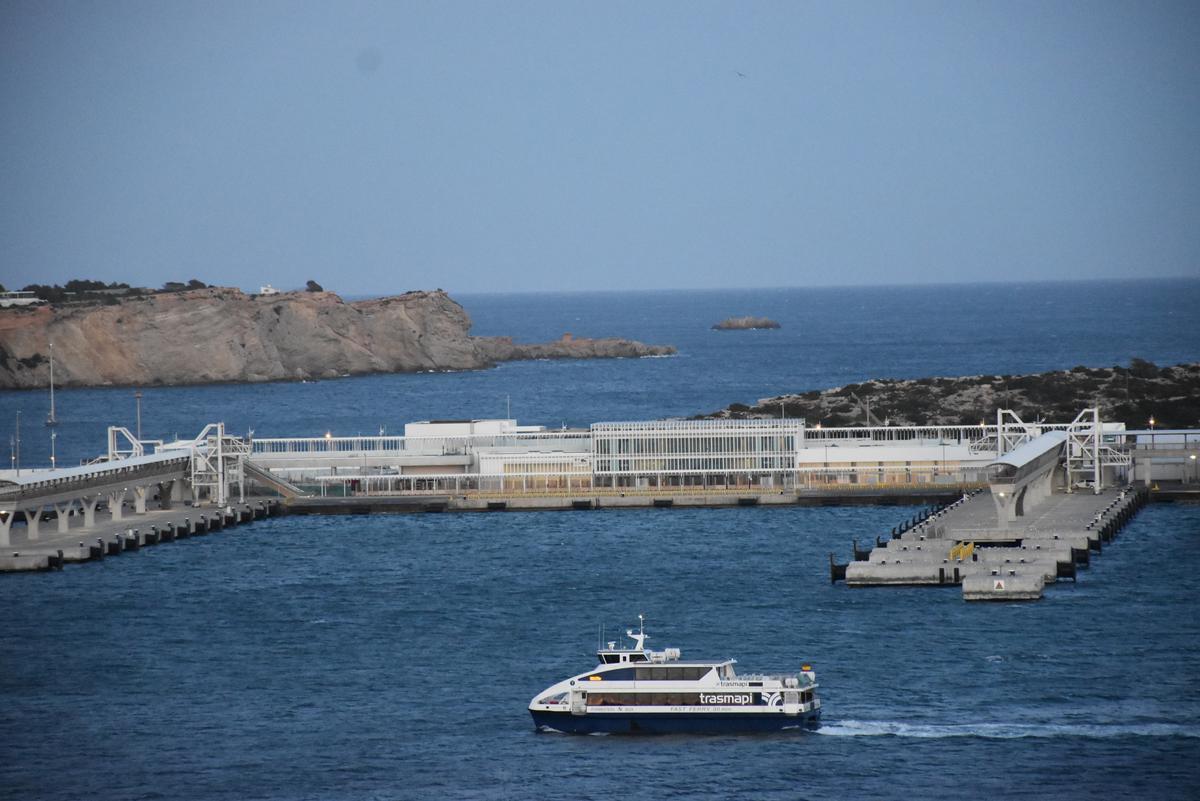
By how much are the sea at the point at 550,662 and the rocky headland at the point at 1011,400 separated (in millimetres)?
38622

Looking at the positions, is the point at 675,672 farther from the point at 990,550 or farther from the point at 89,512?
the point at 89,512

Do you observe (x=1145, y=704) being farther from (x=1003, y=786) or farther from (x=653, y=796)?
(x=653, y=796)

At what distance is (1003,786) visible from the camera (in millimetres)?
49938

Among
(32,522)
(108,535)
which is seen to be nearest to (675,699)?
(108,535)

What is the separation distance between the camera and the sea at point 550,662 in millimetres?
52094

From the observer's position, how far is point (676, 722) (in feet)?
181

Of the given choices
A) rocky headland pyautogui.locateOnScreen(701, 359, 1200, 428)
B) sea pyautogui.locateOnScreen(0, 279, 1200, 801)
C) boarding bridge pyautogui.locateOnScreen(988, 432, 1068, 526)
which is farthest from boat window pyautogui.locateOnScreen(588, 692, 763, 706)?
rocky headland pyautogui.locateOnScreen(701, 359, 1200, 428)

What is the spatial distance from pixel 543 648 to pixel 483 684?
5.33 m

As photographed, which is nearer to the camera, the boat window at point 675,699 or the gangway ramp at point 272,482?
the boat window at point 675,699

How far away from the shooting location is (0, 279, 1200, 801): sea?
52.1 meters

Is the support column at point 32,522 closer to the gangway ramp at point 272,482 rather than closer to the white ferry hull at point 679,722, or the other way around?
the gangway ramp at point 272,482

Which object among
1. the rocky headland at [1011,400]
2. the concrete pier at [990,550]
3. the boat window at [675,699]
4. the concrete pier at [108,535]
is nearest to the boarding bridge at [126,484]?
the concrete pier at [108,535]

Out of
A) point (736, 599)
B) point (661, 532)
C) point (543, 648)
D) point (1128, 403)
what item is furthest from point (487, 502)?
point (1128, 403)

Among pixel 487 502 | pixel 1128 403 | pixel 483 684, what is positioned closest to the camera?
pixel 483 684
